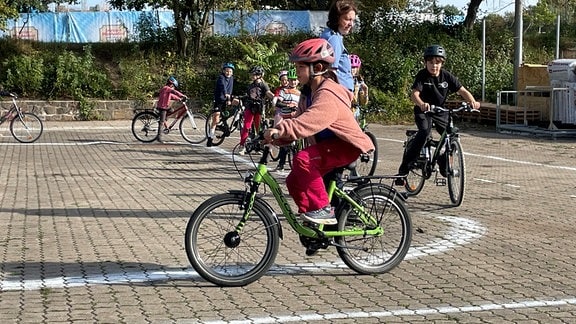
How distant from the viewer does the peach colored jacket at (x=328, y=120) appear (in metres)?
6.33

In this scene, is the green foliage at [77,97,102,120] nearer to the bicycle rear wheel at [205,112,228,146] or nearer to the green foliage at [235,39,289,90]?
the green foliage at [235,39,289,90]

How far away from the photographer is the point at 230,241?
659 centimetres

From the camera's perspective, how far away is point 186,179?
13125 millimetres

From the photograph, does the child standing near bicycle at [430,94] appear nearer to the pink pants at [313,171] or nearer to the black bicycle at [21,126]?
the pink pants at [313,171]

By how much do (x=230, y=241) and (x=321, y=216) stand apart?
69 centimetres

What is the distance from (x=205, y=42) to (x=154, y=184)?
17.3m

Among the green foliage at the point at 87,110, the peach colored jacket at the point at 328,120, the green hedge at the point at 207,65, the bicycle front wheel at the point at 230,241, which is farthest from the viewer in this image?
the green hedge at the point at 207,65

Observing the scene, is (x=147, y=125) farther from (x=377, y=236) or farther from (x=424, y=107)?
(x=377, y=236)

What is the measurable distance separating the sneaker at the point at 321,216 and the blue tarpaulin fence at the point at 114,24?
23.5m

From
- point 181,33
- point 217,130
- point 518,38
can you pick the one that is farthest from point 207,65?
point 217,130

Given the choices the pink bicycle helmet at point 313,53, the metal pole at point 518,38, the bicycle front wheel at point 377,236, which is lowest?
the bicycle front wheel at point 377,236

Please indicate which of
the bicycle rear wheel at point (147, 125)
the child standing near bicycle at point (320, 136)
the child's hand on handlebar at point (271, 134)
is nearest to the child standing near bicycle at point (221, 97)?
the bicycle rear wheel at point (147, 125)

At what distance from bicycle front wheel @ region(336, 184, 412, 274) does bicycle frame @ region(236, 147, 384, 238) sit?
1.5 inches

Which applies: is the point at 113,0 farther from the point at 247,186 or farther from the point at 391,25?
the point at 247,186
